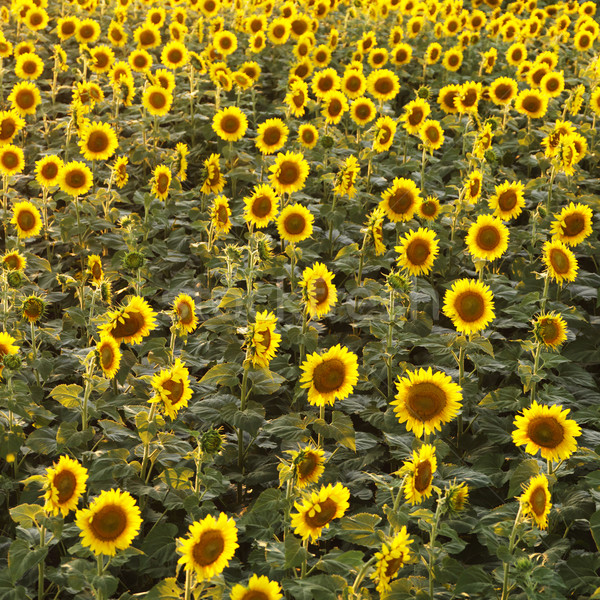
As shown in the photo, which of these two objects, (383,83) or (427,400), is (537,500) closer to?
(427,400)

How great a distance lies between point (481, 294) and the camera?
4016 millimetres

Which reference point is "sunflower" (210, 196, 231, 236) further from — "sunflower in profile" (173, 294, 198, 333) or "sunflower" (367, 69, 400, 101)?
"sunflower" (367, 69, 400, 101)

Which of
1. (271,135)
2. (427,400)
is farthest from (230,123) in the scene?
(427,400)

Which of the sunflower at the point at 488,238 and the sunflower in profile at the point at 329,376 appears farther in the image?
the sunflower at the point at 488,238

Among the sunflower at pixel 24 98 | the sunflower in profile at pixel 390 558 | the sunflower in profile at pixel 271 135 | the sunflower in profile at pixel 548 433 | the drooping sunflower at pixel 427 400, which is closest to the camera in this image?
the sunflower in profile at pixel 390 558

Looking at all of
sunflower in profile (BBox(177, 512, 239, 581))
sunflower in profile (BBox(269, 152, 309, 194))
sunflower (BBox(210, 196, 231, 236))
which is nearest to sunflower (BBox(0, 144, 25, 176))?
sunflower (BBox(210, 196, 231, 236))

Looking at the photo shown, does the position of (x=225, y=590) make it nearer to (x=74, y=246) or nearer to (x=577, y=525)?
(x=577, y=525)

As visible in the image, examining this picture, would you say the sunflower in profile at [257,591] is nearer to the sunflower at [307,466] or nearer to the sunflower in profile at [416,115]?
the sunflower at [307,466]

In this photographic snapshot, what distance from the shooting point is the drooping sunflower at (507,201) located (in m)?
4.99

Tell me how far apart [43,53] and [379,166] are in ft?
15.6

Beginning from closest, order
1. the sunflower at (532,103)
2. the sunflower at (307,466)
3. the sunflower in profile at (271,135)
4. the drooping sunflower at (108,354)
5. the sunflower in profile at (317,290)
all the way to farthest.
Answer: the sunflower at (307,466)
the drooping sunflower at (108,354)
the sunflower in profile at (317,290)
the sunflower in profile at (271,135)
the sunflower at (532,103)

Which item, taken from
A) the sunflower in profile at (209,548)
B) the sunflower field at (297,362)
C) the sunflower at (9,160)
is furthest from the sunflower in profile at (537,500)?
the sunflower at (9,160)

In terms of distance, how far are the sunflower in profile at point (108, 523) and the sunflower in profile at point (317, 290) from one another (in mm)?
1501

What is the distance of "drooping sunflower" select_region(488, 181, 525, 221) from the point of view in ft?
16.4
